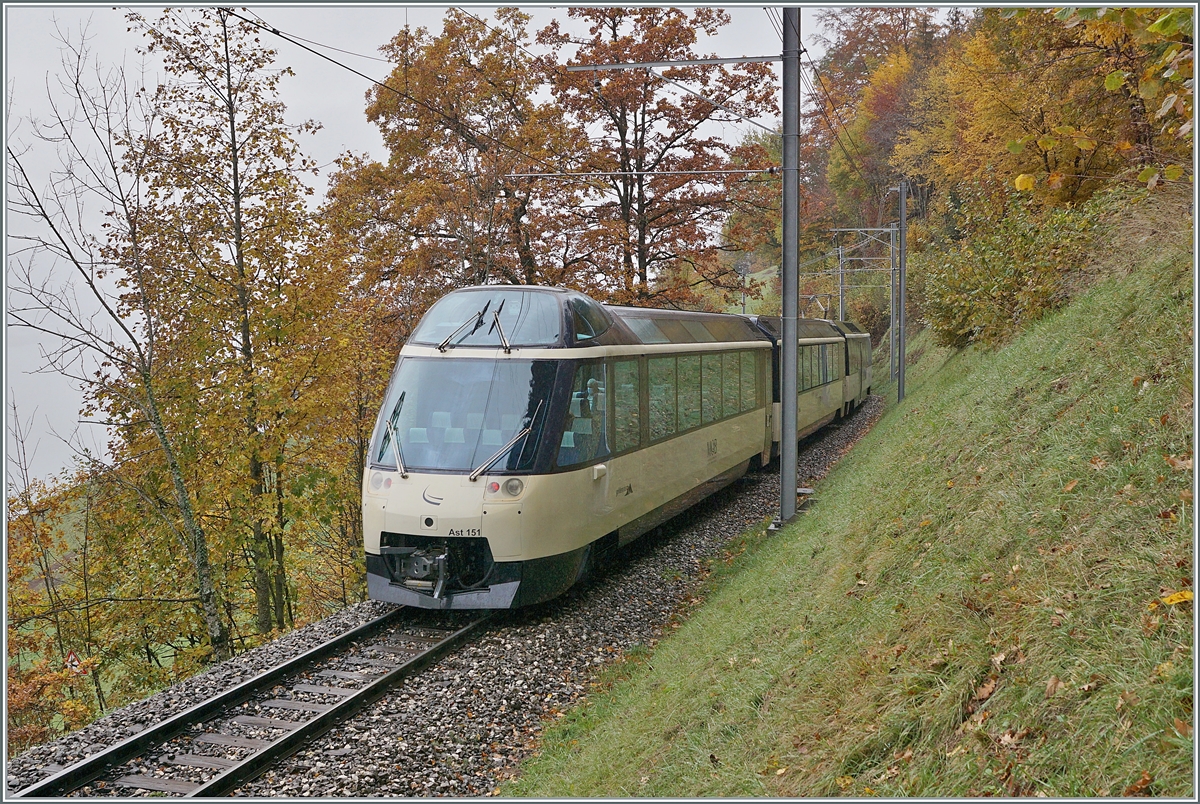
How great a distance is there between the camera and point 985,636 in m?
4.59

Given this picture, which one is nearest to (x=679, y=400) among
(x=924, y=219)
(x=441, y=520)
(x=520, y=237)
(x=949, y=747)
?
(x=441, y=520)

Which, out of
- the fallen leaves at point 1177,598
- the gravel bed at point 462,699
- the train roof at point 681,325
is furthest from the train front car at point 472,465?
the fallen leaves at point 1177,598

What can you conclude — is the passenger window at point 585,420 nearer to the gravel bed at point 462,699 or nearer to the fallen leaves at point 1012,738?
the gravel bed at point 462,699

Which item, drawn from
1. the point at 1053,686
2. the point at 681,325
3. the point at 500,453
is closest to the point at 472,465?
the point at 500,453

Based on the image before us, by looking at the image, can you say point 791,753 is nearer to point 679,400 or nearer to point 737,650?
point 737,650

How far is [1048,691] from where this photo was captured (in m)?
3.83

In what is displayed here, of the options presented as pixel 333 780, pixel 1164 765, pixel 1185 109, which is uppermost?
pixel 1185 109

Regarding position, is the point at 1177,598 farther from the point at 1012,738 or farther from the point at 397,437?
the point at 397,437

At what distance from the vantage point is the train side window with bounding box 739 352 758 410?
16.1 m

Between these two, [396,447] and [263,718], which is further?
[396,447]

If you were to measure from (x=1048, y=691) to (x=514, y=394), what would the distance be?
20.4 feet

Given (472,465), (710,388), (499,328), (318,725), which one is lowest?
(318,725)

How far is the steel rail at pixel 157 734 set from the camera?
5703mm

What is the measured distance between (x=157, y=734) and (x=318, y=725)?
1.07 m
